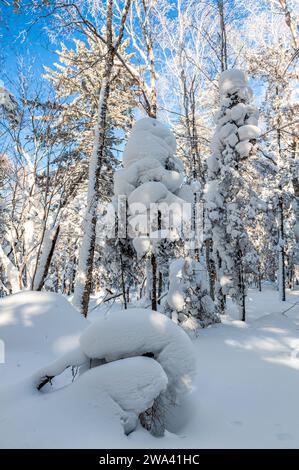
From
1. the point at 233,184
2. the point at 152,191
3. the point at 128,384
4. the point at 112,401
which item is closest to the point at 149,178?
the point at 152,191

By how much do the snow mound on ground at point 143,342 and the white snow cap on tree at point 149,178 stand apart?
3917 mm

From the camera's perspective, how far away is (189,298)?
30.9ft

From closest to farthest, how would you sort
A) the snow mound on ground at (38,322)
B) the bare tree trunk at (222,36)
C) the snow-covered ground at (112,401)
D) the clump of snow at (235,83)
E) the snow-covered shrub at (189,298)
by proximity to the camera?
the snow-covered ground at (112,401)
the snow mound on ground at (38,322)
the snow-covered shrub at (189,298)
the bare tree trunk at (222,36)
the clump of snow at (235,83)

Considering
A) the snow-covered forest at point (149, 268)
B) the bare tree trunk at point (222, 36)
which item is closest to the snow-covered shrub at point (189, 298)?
the snow-covered forest at point (149, 268)

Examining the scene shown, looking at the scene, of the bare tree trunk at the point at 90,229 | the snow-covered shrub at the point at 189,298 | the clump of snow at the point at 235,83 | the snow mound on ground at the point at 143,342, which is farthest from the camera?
the clump of snow at the point at 235,83

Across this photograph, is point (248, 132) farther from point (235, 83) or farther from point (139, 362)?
point (139, 362)

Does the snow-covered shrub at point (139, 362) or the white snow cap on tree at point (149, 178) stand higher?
the white snow cap on tree at point (149, 178)

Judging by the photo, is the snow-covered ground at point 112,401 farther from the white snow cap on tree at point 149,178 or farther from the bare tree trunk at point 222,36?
the bare tree trunk at point 222,36

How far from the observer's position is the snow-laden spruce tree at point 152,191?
7.32 meters

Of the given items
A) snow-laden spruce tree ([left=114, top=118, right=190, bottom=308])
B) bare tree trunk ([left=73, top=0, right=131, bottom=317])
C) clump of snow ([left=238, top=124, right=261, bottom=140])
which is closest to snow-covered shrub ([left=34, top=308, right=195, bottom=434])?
snow-laden spruce tree ([left=114, top=118, right=190, bottom=308])

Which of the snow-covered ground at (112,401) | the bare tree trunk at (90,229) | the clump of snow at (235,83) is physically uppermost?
the clump of snow at (235,83)

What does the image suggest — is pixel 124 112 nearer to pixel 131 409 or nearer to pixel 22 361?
pixel 22 361

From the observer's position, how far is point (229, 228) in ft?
40.3

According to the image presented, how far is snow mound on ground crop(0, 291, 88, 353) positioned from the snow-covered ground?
1 centimetres
